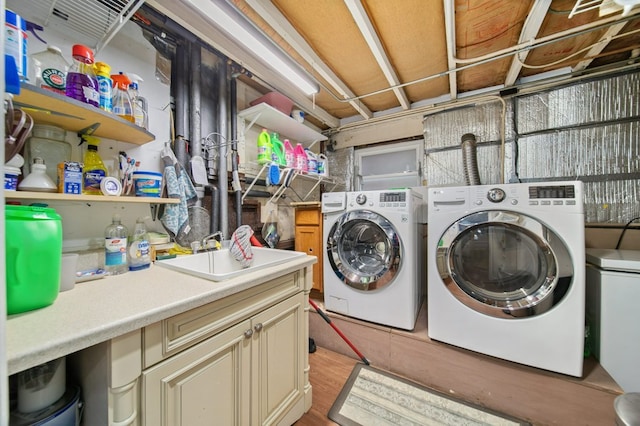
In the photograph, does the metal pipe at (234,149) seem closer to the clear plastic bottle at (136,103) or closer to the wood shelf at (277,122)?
the wood shelf at (277,122)

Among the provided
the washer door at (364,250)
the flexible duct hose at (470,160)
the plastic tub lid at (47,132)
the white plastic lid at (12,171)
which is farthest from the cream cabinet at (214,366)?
the flexible duct hose at (470,160)

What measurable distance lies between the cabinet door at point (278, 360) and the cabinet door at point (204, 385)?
0.05m

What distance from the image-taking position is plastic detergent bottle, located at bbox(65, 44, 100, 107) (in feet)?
2.88

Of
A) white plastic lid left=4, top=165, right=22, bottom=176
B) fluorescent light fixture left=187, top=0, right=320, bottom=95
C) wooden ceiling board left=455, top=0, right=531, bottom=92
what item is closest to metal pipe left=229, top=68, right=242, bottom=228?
fluorescent light fixture left=187, top=0, right=320, bottom=95

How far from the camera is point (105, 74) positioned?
0.99 m

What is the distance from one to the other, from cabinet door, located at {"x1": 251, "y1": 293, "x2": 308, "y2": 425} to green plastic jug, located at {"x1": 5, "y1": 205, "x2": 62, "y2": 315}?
2.17ft

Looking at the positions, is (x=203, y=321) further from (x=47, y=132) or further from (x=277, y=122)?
(x=277, y=122)

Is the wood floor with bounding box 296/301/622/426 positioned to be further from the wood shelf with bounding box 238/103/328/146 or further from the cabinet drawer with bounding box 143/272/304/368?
the wood shelf with bounding box 238/103/328/146

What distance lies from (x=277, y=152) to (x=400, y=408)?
207 centimetres

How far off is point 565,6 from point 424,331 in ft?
7.43

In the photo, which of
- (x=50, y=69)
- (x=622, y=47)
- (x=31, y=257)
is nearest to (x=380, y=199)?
(x=31, y=257)

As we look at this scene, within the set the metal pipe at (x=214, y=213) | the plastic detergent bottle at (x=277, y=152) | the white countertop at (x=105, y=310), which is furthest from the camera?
the plastic detergent bottle at (x=277, y=152)

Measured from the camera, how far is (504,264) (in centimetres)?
141

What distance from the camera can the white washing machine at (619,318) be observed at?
1157mm
